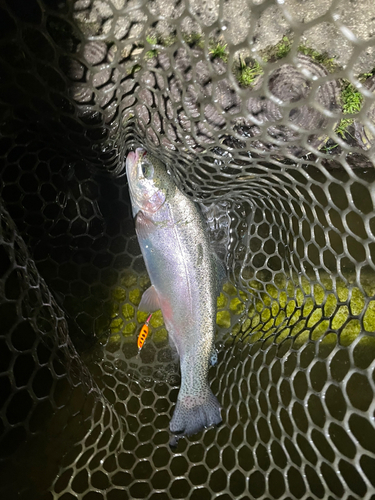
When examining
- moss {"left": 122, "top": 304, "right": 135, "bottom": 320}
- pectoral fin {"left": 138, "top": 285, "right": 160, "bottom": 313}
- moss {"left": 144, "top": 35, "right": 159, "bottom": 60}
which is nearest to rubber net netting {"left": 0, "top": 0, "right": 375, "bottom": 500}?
moss {"left": 144, "top": 35, "right": 159, "bottom": 60}

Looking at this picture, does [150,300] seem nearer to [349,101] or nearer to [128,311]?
[128,311]

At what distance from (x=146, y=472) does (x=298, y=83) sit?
218 cm

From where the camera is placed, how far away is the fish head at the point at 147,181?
71.2 inches

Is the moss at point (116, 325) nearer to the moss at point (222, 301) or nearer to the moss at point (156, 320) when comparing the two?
the moss at point (156, 320)

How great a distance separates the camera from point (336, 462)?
1371 mm

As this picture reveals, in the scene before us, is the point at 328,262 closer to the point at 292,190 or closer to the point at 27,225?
the point at 292,190

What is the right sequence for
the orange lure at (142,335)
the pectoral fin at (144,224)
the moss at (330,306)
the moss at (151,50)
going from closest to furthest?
the moss at (151,50) → the moss at (330,306) → the pectoral fin at (144,224) → the orange lure at (142,335)

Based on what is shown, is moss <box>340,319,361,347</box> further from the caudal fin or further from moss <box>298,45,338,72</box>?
moss <box>298,45,338,72</box>

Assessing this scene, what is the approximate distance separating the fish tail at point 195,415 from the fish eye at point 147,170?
1.25m

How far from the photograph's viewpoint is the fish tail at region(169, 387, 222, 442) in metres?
1.81

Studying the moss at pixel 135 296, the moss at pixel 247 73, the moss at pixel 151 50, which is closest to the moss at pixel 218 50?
the moss at pixel 247 73

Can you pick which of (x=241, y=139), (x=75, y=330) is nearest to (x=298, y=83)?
(x=241, y=139)

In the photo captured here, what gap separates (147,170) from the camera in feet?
5.96

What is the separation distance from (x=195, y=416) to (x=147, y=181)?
4.34ft
